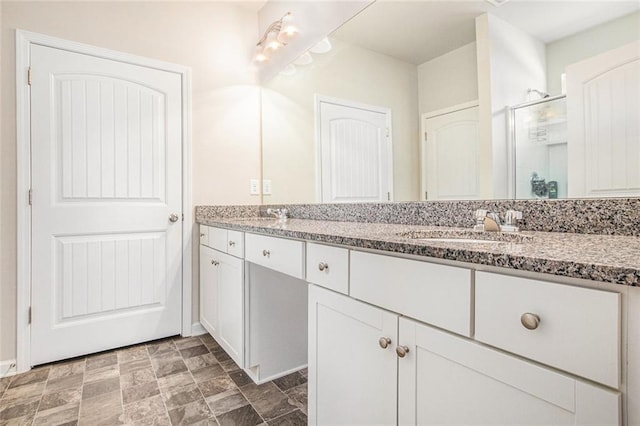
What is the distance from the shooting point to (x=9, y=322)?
5.93 feet

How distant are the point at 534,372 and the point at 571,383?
0.05 meters

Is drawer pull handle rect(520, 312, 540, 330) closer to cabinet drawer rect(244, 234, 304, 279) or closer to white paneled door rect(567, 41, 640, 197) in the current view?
white paneled door rect(567, 41, 640, 197)

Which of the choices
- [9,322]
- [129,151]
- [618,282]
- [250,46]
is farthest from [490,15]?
[9,322]

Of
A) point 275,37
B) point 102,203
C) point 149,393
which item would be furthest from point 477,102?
Result: point 102,203

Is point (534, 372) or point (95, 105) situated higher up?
point (95, 105)

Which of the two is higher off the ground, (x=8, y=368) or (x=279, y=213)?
(x=279, y=213)

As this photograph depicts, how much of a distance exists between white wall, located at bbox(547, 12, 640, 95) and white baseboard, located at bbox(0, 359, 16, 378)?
110 inches

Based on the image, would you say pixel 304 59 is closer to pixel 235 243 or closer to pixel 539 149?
pixel 235 243

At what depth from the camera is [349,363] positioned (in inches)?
39.4

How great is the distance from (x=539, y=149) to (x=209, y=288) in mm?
1897

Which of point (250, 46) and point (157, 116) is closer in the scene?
point (157, 116)

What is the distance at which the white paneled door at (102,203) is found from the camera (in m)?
1.88

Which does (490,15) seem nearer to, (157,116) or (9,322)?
(157,116)

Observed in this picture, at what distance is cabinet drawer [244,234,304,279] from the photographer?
1.22 metres
